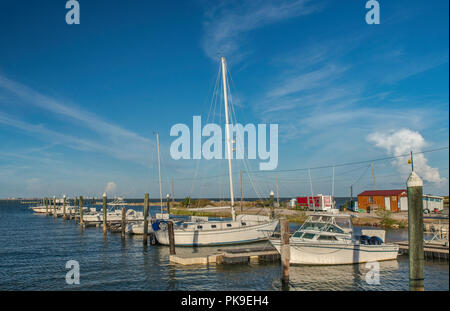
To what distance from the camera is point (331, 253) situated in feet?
76.8

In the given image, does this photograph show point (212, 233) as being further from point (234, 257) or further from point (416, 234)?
point (416, 234)

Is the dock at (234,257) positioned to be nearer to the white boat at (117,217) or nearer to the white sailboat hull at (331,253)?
the white sailboat hull at (331,253)

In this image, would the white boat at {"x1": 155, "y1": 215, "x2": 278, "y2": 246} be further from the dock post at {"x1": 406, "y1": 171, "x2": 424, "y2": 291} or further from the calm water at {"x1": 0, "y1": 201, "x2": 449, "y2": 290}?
the dock post at {"x1": 406, "y1": 171, "x2": 424, "y2": 291}

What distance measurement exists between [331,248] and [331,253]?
38cm

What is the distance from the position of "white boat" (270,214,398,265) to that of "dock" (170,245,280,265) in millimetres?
1919

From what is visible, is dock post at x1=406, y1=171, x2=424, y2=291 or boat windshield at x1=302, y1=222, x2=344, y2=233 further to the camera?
boat windshield at x1=302, y1=222, x2=344, y2=233

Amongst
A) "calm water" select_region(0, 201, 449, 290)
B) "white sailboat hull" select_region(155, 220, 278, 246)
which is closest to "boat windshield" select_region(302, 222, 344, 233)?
"calm water" select_region(0, 201, 449, 290)

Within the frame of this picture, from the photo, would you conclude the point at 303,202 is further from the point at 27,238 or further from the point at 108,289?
the point at 108,289

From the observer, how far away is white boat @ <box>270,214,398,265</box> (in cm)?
2338
